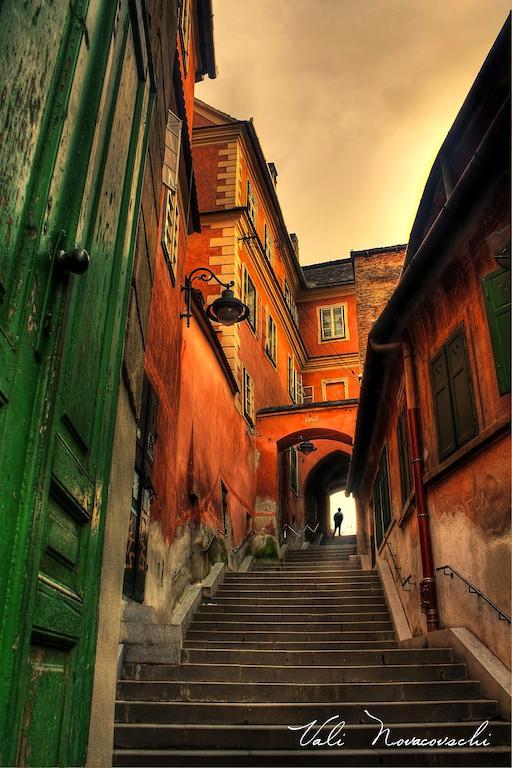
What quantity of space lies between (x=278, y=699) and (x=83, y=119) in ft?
20.1

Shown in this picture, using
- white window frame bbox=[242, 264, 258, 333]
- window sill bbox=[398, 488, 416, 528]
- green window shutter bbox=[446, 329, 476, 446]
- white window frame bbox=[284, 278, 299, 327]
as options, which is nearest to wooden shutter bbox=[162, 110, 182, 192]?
green window shutter bbox=[446, 329, 476, 446]

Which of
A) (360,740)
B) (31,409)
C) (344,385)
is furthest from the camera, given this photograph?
Result: (344,385)

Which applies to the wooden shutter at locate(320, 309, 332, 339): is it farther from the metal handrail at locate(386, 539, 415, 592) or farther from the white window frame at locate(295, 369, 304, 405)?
the metal handrail at locate(386, 539, 415, 592)

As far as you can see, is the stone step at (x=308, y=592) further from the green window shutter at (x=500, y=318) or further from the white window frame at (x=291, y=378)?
the white window frame at (x=291, y=378)

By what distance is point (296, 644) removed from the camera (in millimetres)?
8719

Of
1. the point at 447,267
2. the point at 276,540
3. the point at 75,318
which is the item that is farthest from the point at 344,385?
the point at 75,318

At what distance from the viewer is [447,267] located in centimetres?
743

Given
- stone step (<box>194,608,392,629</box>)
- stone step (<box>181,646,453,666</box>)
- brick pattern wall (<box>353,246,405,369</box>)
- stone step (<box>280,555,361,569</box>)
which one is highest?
brick pattern wall (<box>353,246,405,369</box>)

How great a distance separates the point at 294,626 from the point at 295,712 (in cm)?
371

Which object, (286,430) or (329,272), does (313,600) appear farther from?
(329,272)

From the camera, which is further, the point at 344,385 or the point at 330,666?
the point at 344,385

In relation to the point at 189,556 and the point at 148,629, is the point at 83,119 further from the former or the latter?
the point at 189,556

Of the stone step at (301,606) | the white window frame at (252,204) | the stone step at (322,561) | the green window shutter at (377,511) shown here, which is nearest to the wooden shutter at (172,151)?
the stone step at (301,606)

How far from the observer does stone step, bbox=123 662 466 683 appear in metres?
7.13
